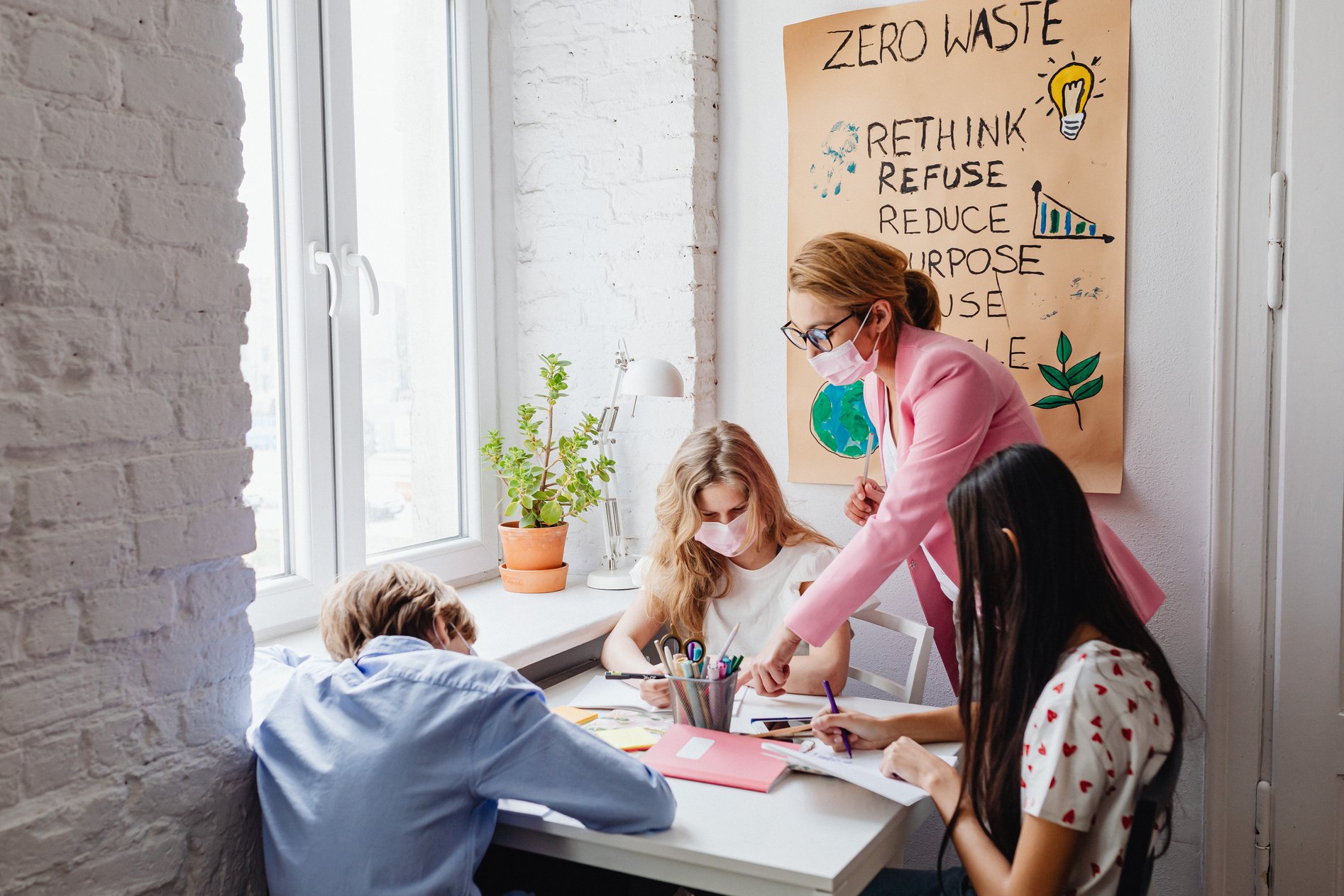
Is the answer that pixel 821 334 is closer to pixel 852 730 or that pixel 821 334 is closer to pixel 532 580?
pixel 852 730

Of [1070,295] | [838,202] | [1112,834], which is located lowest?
[1112,834]

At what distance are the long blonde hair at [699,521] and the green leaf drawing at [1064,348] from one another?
2.13ft

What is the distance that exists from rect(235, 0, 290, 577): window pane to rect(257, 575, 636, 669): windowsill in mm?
231

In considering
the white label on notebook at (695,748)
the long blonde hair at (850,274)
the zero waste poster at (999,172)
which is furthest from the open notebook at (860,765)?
the zero waste poster at (999,172)

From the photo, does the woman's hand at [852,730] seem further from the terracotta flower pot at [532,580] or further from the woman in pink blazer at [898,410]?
the terracotta flower pot at [532,580]

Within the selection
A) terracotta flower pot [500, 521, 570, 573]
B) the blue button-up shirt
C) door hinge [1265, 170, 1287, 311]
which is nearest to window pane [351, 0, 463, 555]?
terracotta flower pot [500, 521, 570, 573]

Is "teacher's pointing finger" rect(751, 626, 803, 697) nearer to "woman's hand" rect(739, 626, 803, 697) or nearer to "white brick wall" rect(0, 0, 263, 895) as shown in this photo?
"woman's hand" rect(739, 626, 803, 697)

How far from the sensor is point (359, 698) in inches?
54.2

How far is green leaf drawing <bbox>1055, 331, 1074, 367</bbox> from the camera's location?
7.27 feet

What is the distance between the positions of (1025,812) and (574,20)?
223 cm

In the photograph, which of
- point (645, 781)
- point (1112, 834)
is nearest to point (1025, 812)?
point (1112, 834)

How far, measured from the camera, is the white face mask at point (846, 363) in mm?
1887

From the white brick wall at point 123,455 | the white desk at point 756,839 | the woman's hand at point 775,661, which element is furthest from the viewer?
the woman's hand at point 775,661

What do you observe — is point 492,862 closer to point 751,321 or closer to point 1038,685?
point 1038,685
